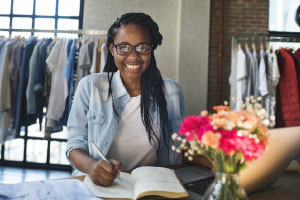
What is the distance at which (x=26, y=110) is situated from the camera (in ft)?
9.70

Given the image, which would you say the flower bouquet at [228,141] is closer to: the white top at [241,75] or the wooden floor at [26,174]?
the white top at [241,75]

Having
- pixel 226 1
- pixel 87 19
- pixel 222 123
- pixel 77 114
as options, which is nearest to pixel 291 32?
pixel 226 1

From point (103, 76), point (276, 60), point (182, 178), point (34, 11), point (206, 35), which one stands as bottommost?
point (182, 178)

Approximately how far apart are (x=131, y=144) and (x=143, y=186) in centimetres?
55

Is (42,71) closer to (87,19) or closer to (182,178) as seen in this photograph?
(87,19)

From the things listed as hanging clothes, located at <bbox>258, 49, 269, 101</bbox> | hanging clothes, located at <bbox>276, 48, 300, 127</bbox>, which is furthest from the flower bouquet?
hanging clothes, located at <bbox>276, 48, 300, 127</bbox>

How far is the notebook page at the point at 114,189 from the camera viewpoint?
0.83 m

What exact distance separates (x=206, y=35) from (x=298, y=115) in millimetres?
1553

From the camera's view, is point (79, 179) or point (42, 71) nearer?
point (79, 179)

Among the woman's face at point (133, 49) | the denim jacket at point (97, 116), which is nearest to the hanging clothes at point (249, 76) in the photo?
Answer: the denim jacket at point (97, 116)

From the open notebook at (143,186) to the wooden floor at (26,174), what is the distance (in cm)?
277

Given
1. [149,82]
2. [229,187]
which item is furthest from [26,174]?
[229,187]

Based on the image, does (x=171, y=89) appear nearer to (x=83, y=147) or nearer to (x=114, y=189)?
(x=83, y=147)

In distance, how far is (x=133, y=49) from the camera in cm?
136
